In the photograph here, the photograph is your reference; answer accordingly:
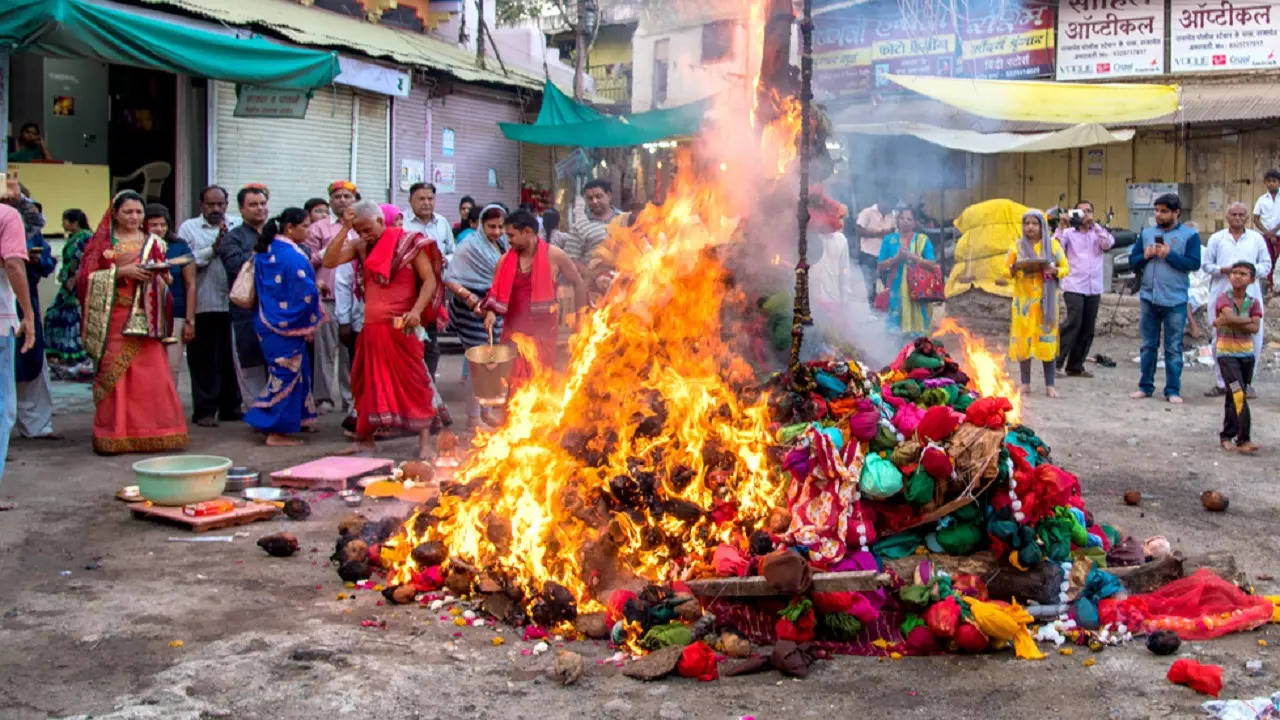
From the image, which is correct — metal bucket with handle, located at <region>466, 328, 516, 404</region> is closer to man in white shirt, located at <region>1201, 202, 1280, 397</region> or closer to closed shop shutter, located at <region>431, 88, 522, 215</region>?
man in white shirt, located at <region>1201, 202, 1280, 397</region>

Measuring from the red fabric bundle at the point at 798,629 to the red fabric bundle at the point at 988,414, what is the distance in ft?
4.38


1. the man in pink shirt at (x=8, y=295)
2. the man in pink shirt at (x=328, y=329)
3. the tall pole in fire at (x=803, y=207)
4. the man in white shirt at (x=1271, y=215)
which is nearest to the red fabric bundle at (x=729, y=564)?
the tall pole in fire at (x=803, y=207)

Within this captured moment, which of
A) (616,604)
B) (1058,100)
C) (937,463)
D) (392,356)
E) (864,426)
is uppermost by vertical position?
(1058,100)

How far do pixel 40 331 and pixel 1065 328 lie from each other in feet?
34.9

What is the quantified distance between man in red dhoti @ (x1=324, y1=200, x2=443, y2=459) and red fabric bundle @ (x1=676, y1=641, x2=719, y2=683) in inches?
174

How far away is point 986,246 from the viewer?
1858cm

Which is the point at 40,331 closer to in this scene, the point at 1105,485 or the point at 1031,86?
the point at 1105,485

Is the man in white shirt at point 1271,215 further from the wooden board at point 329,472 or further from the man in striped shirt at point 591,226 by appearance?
the wooden board at point 329,472

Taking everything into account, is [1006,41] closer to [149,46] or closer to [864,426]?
[149,46]

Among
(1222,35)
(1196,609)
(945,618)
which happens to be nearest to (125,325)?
(945,618)

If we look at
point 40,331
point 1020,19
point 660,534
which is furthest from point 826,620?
point 1020,19

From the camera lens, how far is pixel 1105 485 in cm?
813

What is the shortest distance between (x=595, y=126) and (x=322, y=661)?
13.6 metres

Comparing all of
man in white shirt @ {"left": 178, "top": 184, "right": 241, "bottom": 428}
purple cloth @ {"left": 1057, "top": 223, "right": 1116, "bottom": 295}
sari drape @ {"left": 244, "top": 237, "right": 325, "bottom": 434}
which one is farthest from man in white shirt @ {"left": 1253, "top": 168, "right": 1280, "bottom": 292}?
man in white shirt @ {"left": 178, "top": 184, "right": 241, "bottom": 428}
